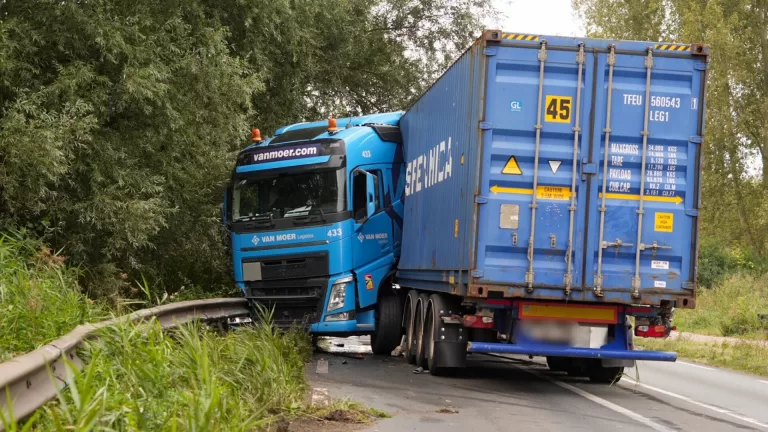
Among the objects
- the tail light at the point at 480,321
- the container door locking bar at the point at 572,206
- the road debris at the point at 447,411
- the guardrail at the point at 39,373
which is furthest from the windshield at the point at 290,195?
the guardrail at the point at 39,373

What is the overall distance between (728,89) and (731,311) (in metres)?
14.7

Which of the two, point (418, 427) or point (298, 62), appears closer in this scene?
point (418, 427)

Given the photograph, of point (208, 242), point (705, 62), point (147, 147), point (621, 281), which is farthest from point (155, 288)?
point (705, 62)

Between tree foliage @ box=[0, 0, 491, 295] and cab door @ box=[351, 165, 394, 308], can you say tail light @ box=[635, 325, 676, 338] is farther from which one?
tree foliage @ box=[0, 0, 491, 295]

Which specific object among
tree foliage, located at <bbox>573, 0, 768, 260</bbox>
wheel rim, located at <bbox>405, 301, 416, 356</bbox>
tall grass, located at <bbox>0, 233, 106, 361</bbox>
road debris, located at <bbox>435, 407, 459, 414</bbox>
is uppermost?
tree foliage, located at <bbox>573, 0, 768, 260</bbox>

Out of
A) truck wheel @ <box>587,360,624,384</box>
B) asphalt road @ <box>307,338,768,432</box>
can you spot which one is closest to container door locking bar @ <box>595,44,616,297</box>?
asphalt road @ <box>307,338,768,432</box>

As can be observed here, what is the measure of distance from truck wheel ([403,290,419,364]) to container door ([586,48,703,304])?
12.7ft

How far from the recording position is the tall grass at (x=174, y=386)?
17.2 ft

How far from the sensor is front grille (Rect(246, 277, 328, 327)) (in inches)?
604

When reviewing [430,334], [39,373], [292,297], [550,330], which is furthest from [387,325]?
[39,373]

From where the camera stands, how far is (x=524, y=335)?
11.2m

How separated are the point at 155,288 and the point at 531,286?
7624mm

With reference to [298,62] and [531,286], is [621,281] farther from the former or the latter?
[298,62]

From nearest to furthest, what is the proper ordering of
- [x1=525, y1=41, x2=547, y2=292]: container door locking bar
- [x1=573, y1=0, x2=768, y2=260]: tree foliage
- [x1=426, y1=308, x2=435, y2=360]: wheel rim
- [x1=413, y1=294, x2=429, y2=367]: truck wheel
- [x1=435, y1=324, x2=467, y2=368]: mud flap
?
[x1=525, y1=41, x2=547, y2=292]: container door locking bar < [x1=435, y1=324, x2=467, y2=368]: mud flap < [x1=426, y1=308, x2=435, y2=360]: wheel rim < [x1=413, y1=294, x2=429, y2=367]: truck wheel < [x1=573, y1=0, x2=768, y2=260]: tree foliage
